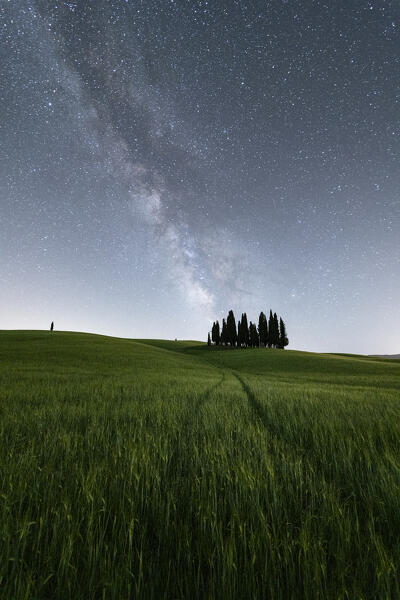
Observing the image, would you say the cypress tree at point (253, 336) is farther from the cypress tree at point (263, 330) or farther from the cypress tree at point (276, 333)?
the cypress tree at point (276, 333)

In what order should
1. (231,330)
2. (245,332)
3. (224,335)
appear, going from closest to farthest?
1. (245,332)
2. (231,330)
3. (224,335)

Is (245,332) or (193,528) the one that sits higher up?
(245,332)

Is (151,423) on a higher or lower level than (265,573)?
lower

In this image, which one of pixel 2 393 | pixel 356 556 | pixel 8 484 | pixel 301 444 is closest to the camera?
pixel 356 556

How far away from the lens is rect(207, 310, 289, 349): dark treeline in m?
84.4

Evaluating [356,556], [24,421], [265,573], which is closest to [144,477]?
[265,573]

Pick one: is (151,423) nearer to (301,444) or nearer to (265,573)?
(301,444)

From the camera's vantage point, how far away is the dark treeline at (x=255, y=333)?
3324 inches

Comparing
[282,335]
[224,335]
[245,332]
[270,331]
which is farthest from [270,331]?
[224,335]

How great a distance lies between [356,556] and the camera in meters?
1.45

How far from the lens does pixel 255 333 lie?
84312 millimetres

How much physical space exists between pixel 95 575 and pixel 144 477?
3.52 ft

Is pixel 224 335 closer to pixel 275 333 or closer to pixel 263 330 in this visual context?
pixel 263 330

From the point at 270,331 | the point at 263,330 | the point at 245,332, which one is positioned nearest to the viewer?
the point at 245,332
